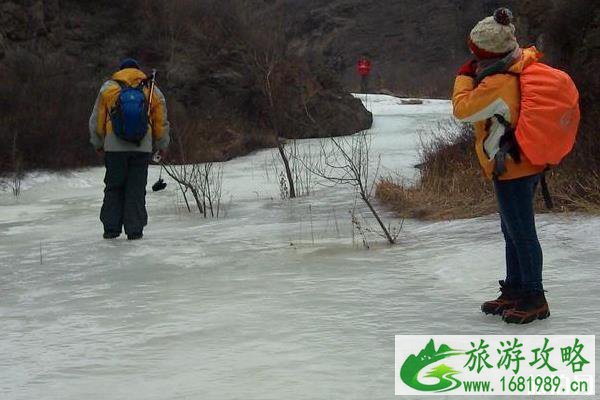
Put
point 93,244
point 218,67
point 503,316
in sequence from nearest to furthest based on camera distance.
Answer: point 503,316
point 93,244
point 218,67

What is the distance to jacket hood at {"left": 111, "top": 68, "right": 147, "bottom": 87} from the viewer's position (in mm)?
7355

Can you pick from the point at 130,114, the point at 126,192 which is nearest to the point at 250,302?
the point at 130,114

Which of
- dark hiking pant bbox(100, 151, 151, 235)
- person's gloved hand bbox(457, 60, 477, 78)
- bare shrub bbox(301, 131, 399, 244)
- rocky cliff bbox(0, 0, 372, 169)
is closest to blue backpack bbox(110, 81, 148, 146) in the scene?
dark hiking pant bbox(100, 151, 151, 235)

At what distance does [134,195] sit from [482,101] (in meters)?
4.46

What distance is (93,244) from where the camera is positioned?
729cm

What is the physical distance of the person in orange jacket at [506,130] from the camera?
3781 millimetres

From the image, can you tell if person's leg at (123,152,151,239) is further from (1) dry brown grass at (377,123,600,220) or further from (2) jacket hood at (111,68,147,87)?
(1) dry brown grass at (377,123,600,220)

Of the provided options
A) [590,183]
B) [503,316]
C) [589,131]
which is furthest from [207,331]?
[589,131]

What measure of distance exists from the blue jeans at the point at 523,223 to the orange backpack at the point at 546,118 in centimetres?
19

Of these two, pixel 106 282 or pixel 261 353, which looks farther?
pixel 106 282

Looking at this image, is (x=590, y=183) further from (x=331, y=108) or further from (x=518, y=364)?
(x=331, y=108)

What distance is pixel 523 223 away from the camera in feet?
12.8

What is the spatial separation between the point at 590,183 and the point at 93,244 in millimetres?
4590

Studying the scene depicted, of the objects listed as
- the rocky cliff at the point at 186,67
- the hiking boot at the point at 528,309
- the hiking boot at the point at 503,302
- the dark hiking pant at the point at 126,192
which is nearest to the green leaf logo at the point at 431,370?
the hiking boot at the point at 528,309
